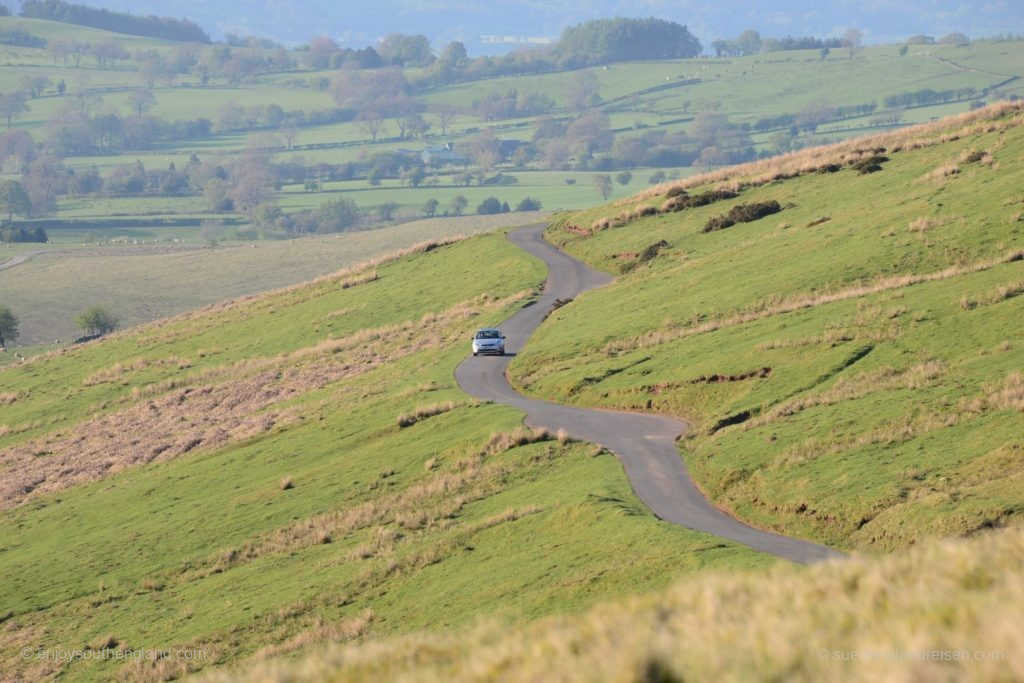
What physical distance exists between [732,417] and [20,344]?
99.6m

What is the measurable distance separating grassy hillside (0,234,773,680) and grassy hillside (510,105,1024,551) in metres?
3.85

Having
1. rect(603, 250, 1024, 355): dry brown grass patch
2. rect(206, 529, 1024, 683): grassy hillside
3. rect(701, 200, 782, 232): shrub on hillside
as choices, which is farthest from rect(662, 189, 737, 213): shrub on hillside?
rect(206, 529, 1024, 683): grassy hillside

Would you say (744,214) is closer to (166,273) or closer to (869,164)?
(869,164)

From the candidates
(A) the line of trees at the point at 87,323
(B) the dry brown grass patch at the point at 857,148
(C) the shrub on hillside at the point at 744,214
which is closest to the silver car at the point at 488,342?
(C) the shrub on hillside at the point at 744,214

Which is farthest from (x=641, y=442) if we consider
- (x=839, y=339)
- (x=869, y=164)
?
(x=869, y=164)

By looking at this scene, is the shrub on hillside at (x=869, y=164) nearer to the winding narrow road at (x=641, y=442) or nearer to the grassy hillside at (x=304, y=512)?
the winding narrow road at (x=641, y=442)

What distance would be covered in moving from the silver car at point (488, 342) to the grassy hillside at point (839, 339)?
1.72 m

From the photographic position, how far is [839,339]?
42938mm

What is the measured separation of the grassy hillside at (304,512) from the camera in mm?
27938

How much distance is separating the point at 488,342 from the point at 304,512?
71.7ft

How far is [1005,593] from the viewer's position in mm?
12609

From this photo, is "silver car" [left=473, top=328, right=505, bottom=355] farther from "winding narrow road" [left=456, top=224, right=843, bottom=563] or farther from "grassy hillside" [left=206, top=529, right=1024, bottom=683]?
"grassy hillside" [left=206, top=529, right=1024, bottom=683]

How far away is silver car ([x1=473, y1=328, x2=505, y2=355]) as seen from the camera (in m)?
59.9

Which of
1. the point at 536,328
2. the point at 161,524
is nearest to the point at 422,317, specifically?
the point at 536,328
